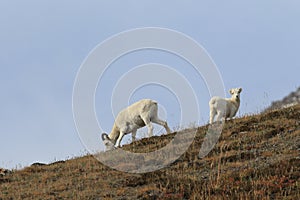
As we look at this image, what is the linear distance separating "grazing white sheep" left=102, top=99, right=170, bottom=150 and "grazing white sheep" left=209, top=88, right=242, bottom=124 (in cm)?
211

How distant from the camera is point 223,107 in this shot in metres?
26.3

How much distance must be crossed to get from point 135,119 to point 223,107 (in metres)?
3.92

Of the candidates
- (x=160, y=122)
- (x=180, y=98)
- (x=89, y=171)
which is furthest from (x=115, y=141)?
(x=89, y=171)

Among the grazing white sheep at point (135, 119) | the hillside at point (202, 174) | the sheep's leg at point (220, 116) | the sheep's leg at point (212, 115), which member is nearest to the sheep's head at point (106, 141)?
the grazing white sheep at point (135, 119)

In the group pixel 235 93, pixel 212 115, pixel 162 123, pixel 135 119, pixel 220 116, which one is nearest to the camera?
pixel 220 116

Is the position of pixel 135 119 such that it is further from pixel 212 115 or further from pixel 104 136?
pixel 212 115

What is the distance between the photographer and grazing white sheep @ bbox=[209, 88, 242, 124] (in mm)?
26281

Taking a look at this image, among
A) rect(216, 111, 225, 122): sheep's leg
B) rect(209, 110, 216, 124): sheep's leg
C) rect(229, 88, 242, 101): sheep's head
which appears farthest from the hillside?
rect(229, 88, 242, 101): sheep's head

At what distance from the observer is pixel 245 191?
14.7 metres

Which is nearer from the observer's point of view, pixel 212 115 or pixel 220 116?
pixel 220 116

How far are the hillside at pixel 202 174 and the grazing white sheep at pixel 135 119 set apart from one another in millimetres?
3204

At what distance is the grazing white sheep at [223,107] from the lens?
86.2 ft

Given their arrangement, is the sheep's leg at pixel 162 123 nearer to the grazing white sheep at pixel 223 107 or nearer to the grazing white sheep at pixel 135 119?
the grazing white sheep at pixel 135 119

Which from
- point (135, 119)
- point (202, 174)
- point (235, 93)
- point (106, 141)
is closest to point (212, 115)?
point (235, 93)
